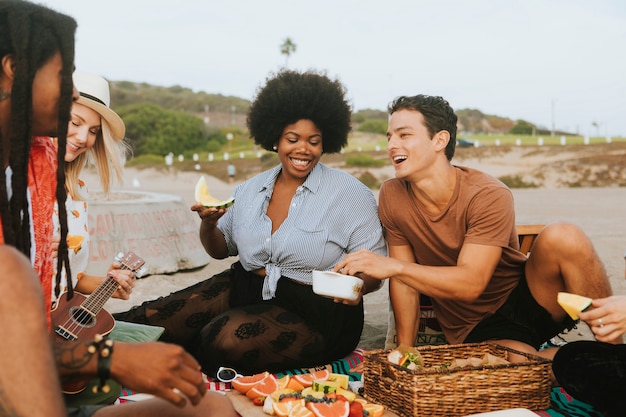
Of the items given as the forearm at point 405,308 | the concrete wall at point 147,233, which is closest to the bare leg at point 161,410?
the forearm at point 405,308

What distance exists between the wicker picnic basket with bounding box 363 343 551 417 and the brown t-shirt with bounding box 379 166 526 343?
64 cm

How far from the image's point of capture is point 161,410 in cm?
230

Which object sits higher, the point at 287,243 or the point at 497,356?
the point at 287,243

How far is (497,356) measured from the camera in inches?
149

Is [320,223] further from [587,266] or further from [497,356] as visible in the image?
[587,266]

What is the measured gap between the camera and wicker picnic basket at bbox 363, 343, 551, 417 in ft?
10.4

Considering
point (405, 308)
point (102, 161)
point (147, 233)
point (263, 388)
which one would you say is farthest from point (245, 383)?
point (147, 233)

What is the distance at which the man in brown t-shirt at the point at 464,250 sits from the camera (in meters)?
3.78

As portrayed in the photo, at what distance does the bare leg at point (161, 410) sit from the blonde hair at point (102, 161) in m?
1.98

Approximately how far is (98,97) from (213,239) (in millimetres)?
1229

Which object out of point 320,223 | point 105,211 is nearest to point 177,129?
point 105,211

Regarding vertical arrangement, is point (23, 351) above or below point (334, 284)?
above

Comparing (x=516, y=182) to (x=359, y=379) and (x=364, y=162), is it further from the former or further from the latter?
(x=359, y=379)

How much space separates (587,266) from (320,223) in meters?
1.64
